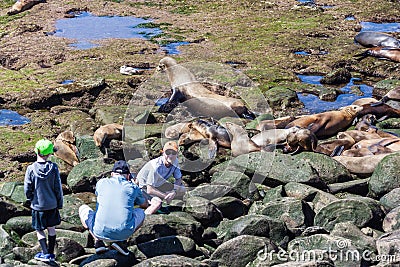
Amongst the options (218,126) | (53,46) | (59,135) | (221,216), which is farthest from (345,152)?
(53,46)

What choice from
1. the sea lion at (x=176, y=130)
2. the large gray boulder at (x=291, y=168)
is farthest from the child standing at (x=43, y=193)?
the sea lion at (x=176, y=130)

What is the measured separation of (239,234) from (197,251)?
0.45 m

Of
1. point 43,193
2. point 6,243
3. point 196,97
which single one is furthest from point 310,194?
point 196,97

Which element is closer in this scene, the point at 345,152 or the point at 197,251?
the point at 197,251

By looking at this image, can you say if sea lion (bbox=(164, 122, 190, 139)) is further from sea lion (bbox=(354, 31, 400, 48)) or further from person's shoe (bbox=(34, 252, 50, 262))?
sea lion (bbox=(354, 31, 400, 48))

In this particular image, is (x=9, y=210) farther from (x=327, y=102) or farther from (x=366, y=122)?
(x=327, y=102)

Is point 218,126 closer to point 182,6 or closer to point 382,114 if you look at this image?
point 382,114

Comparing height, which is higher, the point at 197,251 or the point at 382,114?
the point at 197,251

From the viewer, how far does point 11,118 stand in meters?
11.2

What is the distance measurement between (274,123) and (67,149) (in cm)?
331

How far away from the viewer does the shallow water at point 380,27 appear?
16922 mm

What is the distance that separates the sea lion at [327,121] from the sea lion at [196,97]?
3.81ft

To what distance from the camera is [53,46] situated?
49.5 feet

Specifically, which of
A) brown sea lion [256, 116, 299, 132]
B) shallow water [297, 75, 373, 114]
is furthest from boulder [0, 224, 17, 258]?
shallow water [297, 75, 373, 114]
